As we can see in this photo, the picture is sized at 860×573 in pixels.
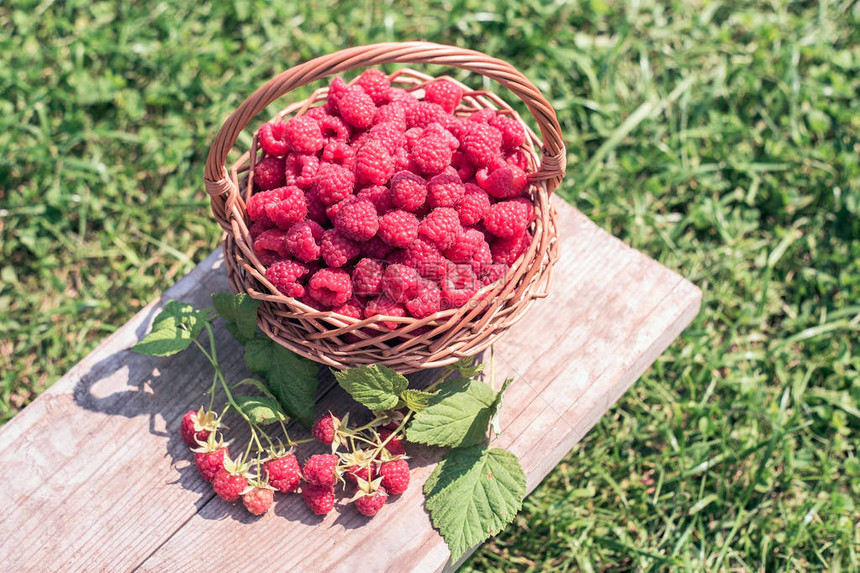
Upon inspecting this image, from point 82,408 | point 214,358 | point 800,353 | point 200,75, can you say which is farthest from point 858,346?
point 200,75

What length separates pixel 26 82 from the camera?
3.11 m

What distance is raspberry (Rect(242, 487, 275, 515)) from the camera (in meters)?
1.80

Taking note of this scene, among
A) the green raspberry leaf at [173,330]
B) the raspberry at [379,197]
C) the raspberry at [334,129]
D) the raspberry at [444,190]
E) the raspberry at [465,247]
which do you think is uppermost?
the raspberry at [334,129]

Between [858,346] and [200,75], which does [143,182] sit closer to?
[200,75]

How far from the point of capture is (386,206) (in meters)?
1.77

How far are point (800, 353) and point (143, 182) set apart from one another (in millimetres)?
2673

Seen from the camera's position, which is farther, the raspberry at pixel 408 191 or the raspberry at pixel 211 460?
the raspberry at pixel 211 460

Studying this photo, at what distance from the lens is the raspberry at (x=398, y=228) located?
5.53ft

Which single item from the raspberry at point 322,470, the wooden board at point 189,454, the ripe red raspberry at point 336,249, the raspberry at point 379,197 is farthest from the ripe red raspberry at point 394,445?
the raspberry at point 379,197

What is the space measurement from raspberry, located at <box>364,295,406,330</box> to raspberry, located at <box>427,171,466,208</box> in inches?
A: 10.4

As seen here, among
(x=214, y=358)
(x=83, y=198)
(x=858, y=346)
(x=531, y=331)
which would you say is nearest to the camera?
(x=214, y=358)

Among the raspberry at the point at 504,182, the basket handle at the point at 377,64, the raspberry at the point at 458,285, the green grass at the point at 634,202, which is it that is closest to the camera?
the basket handle at the point at 377,64

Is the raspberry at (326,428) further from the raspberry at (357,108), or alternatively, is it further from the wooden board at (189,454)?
the raspberry at (357,108)

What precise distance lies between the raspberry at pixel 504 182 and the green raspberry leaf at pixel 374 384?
53 cm
